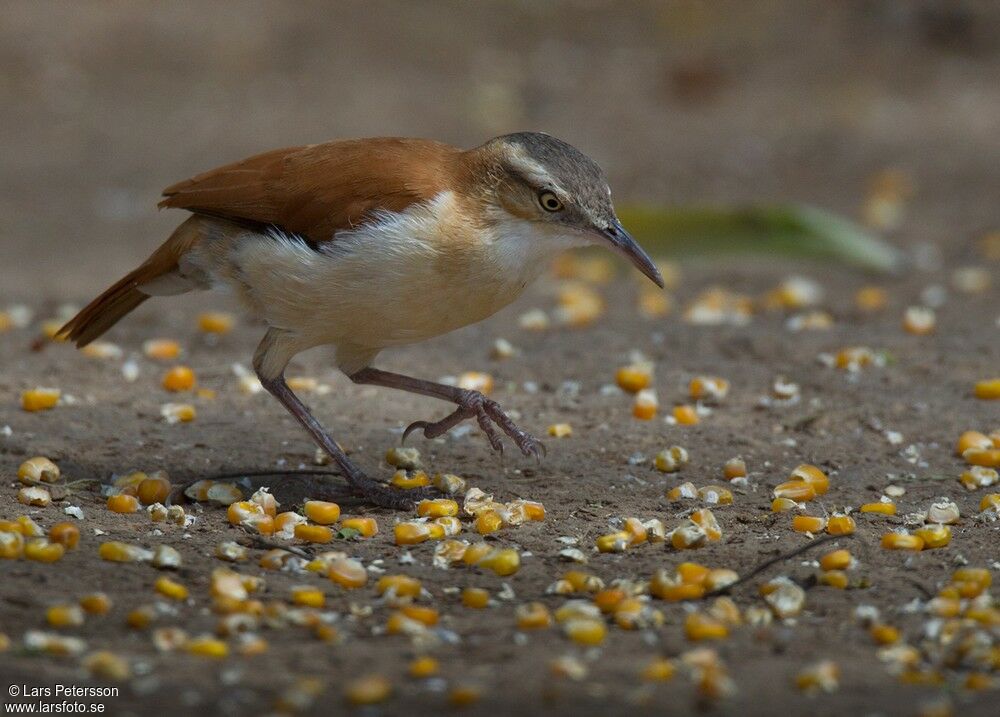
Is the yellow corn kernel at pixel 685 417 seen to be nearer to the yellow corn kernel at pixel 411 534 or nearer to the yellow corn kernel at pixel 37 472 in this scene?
the yellow corn kernel at pixel 411 534

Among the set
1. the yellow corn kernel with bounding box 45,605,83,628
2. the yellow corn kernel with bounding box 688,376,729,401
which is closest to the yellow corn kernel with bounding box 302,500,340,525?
the yellow corn kernel with bounding box 45,605,83,628

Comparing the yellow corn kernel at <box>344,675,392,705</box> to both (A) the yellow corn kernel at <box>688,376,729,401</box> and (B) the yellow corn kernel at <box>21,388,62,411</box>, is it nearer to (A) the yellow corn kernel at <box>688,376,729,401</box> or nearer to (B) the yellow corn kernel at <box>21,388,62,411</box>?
(B) the yellow corn kernel at <box>21,388,62,411</box>

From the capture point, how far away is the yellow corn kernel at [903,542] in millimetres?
4910

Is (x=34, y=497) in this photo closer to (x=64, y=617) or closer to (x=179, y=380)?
(x=64, y=617)

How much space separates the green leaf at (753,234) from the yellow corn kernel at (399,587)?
5.07m

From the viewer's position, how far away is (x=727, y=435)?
6.38m

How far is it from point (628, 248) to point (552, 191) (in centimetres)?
41

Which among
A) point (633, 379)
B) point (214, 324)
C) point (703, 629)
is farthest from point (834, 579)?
point (214, 324)

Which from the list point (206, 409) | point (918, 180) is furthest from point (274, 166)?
point (918, 180)

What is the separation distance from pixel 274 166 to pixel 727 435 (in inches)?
94.3

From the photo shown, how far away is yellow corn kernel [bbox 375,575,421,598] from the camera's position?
4.48 metres

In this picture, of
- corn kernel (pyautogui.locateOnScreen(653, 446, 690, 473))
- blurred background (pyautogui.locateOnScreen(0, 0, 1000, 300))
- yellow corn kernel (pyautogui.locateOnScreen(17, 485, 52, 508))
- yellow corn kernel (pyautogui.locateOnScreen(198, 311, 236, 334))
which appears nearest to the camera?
yellow corn kernel (pyautogui.locateOnScreen(17, 485, 52, 508))

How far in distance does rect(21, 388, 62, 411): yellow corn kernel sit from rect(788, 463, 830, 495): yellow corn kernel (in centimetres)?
342

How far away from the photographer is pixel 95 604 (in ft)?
13.9
